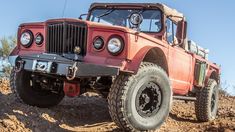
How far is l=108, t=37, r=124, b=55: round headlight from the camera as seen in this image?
16.3 feet

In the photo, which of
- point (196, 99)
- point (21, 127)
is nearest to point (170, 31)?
point (196, 99)

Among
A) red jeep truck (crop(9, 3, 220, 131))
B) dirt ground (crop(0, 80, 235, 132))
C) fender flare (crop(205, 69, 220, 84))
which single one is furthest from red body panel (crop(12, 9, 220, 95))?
fender flare (crop(205, 69, 220, 84))

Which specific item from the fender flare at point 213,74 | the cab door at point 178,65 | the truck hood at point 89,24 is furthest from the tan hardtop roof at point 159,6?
the fender flare at point 213,74

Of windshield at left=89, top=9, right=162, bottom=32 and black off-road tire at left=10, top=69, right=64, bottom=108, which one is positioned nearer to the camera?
black off-road tire at left=10, top=69, right=64, bottom=108

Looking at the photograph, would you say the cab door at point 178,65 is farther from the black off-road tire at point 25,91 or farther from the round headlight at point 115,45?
the black off-road tire at point 25,91

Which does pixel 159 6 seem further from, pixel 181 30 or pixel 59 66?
pixel 59 66

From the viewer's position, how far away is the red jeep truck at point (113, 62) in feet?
15.7

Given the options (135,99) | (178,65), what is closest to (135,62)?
(135,99)

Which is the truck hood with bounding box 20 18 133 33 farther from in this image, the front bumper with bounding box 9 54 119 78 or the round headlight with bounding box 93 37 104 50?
the front bumper with bounding box 9 54 119 78

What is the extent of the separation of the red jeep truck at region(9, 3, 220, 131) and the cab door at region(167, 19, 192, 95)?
17mm

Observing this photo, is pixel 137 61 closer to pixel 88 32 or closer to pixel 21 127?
pixel 88 32

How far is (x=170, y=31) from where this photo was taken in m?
6.82

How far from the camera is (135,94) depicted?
4891mm

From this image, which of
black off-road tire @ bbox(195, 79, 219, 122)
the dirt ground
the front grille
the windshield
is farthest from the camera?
black off-road tire @ bbox(195, 79, 219, 122)
